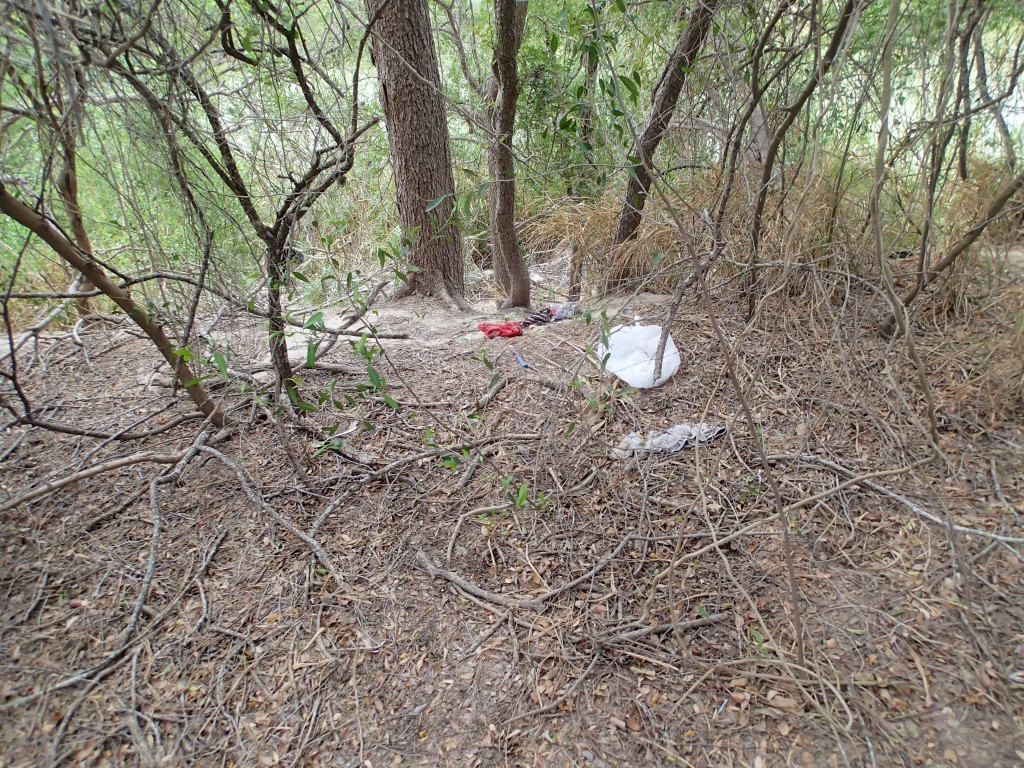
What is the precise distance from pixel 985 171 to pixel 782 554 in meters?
2.02

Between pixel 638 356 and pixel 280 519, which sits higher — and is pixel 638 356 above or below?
above

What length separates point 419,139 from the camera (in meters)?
3.24

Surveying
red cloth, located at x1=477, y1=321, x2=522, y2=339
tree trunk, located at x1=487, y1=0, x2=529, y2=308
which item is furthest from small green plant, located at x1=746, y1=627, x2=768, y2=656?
red cloth, located at x1=477, y1=321, x2=522, y2=339

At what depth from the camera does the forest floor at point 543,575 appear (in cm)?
135

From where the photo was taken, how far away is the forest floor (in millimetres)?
1350

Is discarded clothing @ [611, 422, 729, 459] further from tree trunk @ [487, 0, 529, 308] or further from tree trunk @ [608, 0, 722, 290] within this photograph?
tree trunk @ [487, 0, 529, 308]

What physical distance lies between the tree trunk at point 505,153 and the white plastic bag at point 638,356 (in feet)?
2.89

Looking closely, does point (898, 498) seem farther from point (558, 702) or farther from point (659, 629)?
point (558, 702)

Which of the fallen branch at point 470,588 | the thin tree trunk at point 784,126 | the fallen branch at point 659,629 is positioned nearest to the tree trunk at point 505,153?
the thin tree trunk at point 784,126

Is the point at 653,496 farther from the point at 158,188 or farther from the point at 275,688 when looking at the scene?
the point at 158,188

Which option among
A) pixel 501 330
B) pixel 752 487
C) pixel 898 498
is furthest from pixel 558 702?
pixel 501 330

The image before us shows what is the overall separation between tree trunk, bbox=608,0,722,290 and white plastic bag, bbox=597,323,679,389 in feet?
0.78

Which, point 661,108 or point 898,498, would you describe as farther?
point 661,108

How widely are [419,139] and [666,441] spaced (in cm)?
239
